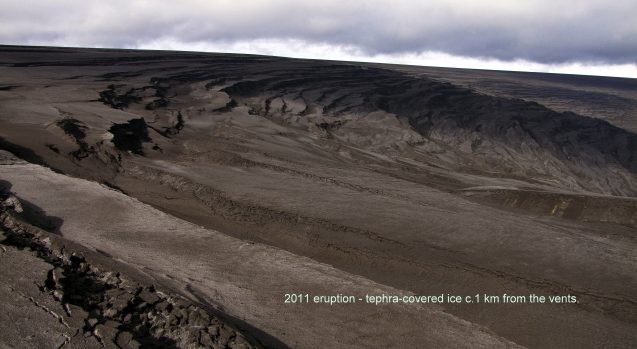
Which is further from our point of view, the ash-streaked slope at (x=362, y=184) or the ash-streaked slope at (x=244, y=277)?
the ash-streaked slope at (x=362, y=184)

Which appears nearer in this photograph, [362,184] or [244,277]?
[244,277]

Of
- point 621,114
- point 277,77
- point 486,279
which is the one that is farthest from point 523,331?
point 621,114

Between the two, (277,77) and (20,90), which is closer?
(20,90)

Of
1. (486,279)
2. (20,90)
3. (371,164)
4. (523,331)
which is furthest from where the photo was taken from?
(20,90)

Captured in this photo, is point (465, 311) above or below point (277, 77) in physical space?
below

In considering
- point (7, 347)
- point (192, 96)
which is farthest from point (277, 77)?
point (7, 347)

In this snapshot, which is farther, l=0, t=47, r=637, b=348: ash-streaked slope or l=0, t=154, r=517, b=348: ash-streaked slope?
l=0, t=47, r=637, b=348: ash-streaked slope

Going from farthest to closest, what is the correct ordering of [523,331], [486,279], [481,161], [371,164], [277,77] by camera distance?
[277,77], [481,161], [371,164], [486,279], [523,331]

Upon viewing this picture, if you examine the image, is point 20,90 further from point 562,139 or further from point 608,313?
point 562,139
